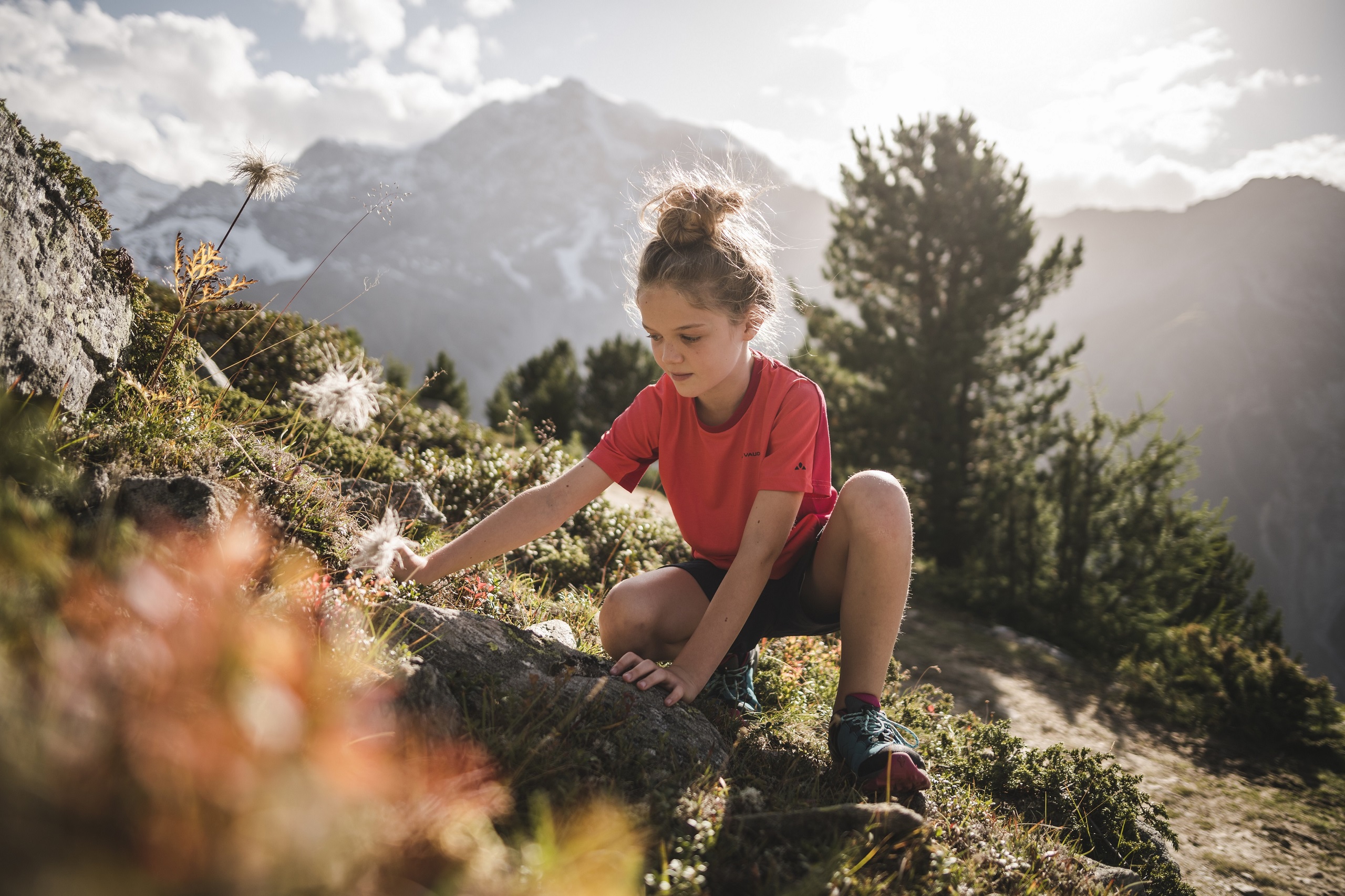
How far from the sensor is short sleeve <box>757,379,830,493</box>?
7.80 feet

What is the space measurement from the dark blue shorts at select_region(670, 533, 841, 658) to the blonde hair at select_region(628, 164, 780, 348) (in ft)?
3.54

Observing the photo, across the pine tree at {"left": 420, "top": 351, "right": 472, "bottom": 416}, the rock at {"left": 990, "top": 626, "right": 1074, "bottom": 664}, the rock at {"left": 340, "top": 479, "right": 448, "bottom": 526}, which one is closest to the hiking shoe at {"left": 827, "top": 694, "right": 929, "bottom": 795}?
the rock at {"left": 340, "top": 479, "right": 448, "bottom": 526}

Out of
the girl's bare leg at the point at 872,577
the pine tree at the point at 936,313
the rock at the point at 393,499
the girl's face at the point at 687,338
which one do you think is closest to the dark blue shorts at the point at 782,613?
the girl's bare leg at the point at 872,577

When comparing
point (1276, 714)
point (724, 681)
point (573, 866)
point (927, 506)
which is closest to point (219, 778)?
point (573, 866)

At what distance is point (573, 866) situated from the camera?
1.24 metres

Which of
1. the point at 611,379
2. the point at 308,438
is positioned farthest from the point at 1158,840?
the point at 611,379

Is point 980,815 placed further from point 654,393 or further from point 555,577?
point 555,577

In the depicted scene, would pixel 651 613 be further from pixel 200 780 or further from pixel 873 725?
pixel 200 780

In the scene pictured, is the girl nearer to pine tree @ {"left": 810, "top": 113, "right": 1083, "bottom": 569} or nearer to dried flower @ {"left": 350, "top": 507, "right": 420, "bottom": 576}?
dried flower @ {"left": 350, "top": 507, "right": 420, "bottom": 576}

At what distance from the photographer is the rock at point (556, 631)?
251 centimetres

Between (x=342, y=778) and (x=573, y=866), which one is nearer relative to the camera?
(x=342, y=778)

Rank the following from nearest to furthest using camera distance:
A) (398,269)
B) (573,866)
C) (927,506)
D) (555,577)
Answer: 1. (573,866)
2. (555,577)
3. (927,506)
4. (398,269)

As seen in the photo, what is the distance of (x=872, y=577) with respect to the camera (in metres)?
2.30

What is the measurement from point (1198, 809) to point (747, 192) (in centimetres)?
453
